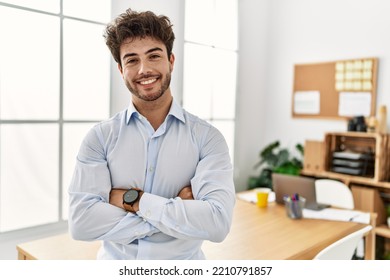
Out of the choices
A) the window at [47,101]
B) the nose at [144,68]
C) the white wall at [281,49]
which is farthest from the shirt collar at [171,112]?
the window at [47,101]

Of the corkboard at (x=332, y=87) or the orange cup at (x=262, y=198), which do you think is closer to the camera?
the orange cup at (x=262, y=198)

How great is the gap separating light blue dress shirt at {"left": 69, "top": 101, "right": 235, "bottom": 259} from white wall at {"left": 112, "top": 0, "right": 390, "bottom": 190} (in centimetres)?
28

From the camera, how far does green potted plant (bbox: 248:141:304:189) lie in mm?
2146

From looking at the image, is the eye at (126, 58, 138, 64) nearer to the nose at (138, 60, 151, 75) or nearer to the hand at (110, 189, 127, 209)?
A: the nose at (138, 60, 151, 75)

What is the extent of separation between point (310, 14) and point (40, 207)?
1626 millimetres

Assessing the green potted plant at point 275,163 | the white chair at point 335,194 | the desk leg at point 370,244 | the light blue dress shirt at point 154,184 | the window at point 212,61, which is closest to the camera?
the light blue dress shirt at point 154,184

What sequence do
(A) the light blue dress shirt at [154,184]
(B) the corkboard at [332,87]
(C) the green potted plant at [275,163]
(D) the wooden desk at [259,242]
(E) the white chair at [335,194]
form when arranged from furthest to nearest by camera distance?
1. (B) the corkboard at [332,87]
2. (C) the green potted plant at [275,163]
3. (E) the white chair at [335,194]
4. (D) the wooden desk at [259,242]
5. (A) the light blue dress shirt at [154,184]

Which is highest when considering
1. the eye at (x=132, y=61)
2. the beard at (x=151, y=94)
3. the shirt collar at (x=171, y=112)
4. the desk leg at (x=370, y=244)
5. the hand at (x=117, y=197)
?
the eye at (x=132, y=61)

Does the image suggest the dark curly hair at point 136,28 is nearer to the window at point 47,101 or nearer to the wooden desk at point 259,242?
the window at point 47,101

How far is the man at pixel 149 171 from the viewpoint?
86 cm

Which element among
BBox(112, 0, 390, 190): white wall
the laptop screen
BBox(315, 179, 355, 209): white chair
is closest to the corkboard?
BBox(112, 0, 390, 190): white wall

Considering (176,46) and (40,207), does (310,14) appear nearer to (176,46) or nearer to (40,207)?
(176,46)

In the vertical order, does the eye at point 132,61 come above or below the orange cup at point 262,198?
above

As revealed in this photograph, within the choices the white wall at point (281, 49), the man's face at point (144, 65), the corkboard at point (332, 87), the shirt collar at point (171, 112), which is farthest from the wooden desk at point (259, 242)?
the corkboard at point (332, 87)
